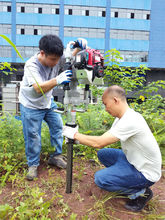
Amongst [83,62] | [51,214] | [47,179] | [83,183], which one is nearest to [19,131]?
[47,179]

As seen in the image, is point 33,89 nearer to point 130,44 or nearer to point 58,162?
point 58,162

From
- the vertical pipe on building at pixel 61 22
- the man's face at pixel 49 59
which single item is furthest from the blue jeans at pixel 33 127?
the vertical pipe on building at pixel 61 22

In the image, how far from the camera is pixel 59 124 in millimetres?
2834

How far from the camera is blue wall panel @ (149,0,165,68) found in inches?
930

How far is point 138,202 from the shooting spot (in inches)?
81.6

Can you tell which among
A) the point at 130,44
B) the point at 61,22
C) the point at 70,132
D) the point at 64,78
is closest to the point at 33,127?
the point at 70,132

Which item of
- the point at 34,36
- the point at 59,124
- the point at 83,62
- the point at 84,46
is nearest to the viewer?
the point at 83,62

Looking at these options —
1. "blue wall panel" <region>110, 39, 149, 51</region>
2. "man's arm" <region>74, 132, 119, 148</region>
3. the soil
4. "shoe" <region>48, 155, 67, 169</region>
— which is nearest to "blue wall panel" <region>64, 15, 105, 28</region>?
"blue wall panel" <region>110, 39, 149, 51</region>

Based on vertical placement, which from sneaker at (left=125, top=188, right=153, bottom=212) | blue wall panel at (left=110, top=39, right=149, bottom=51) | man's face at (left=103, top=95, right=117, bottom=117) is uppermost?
blue wall panel at (left=110, top=39, right=149, bottom=51)

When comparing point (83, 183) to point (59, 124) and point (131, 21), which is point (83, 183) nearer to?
point (59, 124)

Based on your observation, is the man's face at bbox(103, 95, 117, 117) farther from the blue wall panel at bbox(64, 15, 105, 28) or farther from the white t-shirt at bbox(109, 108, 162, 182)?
the blue wall panel at bbox(64, 15, 105, 28)

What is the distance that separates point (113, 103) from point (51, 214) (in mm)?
1257

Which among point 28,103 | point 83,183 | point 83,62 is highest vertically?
point 83,62

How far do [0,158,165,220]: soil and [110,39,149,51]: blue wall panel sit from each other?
22018mm
